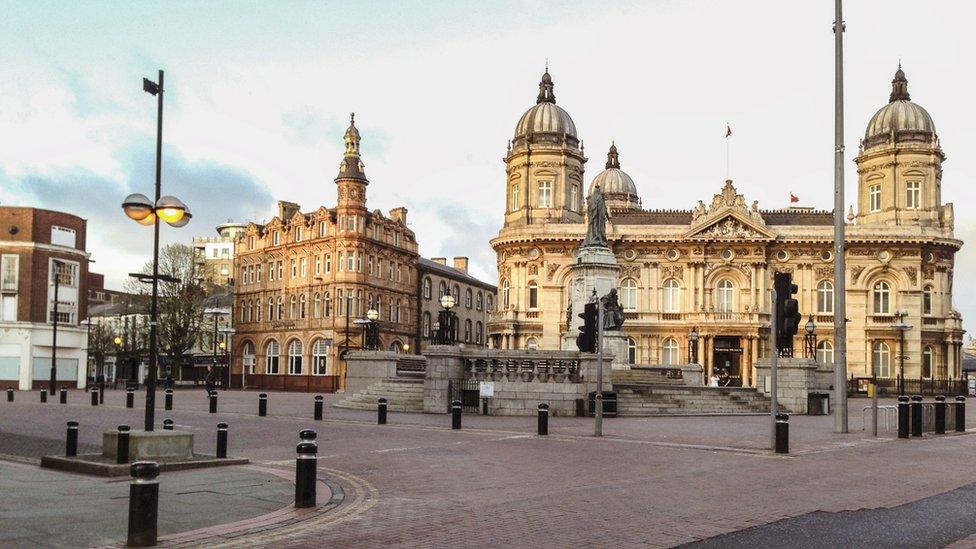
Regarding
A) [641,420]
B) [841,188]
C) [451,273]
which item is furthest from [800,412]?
[451,273]

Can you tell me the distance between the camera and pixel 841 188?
26.4m

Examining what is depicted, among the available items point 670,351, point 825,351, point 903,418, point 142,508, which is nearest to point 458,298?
point 670,351

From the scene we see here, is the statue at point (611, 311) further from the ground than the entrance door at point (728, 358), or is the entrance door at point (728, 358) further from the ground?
the statue at point (611, 311)

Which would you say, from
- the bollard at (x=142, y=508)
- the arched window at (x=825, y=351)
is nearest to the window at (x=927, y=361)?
the arched window at (x=825, y=351)

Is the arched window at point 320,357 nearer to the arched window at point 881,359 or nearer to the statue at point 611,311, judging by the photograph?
the statue at point 611,311

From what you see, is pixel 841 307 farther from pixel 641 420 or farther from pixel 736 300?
pixel 736 300

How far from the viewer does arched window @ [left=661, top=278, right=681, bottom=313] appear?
2938 inches

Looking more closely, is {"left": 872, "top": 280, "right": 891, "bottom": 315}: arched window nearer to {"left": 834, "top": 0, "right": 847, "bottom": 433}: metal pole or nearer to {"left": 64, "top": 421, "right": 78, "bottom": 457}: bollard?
{"left": 834, "top": 0, "right": 847, "bottom": 433}: metal pole

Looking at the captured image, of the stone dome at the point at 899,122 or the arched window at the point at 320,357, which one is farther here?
the arched window at the point at 320,357

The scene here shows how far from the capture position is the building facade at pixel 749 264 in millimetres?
72375

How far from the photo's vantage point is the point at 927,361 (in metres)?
72.5

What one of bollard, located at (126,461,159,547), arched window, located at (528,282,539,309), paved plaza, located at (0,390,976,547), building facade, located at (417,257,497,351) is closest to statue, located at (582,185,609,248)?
paved plaza, located at (0,390,976,547)

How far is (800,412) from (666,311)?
37.6 meters

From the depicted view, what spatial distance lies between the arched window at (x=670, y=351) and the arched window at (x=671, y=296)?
2.38 m
